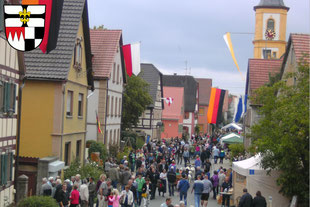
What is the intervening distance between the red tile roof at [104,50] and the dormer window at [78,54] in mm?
8774

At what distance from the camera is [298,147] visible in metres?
17.0

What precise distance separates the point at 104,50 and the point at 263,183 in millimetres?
18369

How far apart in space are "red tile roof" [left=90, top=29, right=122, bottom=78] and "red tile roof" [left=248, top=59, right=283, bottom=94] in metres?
10.1

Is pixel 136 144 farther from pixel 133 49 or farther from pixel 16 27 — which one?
pixel 16 27

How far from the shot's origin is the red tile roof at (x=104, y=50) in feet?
115

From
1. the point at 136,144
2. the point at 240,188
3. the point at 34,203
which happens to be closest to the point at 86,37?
the point at 240,188

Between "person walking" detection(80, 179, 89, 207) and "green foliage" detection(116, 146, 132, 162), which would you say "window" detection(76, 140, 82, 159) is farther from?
"person walking" detection(80, 179, 89, 207)

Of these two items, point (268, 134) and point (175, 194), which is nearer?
point (268, 134)

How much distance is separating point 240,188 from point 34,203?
28.3ft

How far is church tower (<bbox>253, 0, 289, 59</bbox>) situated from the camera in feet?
267

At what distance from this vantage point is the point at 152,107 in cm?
5766

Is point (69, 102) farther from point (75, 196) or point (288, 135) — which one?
point (288, 135)

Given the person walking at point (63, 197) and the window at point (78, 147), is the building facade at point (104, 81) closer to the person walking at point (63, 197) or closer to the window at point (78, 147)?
the window at point (78, 147)

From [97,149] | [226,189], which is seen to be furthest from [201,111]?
[226,189]
